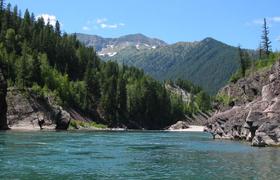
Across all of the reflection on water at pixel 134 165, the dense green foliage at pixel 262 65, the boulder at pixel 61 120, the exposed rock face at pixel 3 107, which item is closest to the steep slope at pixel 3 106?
the exposed rock face at pixel 3 107

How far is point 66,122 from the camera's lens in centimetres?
15588

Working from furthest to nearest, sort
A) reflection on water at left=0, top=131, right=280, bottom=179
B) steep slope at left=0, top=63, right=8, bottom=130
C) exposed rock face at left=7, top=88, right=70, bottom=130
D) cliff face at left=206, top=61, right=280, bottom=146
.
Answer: exposed rock face at left=7, top=88, right=70, bottom=130
steep slope at left=0, top=63, right=8, bottom=130
cliff face at left=206, top=61, right=280, bottom=146
reflection on water at left=0, top=131, right=280, bottom=179

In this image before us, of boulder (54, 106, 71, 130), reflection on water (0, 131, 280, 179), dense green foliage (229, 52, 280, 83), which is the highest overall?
dense green foliage (229, 52, 280, 83)

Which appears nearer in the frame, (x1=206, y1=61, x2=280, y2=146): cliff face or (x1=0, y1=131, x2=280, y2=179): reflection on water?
(x1=0, y1=131, x2=280, y2=179): reflection on water

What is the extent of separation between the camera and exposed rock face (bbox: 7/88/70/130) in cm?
14444

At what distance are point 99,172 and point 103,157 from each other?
14462 mm

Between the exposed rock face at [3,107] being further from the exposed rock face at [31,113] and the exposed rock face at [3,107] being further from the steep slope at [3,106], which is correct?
the exposed rock face at [31,113]

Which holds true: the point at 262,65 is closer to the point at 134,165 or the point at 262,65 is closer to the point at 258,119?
the point at 258,119

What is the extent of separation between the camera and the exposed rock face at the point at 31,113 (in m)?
144

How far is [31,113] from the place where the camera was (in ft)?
484

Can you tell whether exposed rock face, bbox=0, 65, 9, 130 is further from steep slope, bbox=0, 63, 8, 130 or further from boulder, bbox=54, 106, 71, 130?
boulder, bbox=54, 106, 71, 130

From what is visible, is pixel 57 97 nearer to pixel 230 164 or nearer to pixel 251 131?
pixel 251 131

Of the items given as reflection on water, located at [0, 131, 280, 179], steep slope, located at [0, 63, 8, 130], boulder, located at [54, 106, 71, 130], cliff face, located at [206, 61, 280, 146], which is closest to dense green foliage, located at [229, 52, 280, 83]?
cliff face, located at [206, 61, 280, 146]

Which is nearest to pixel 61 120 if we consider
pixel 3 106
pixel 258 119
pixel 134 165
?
pixel 3 106
